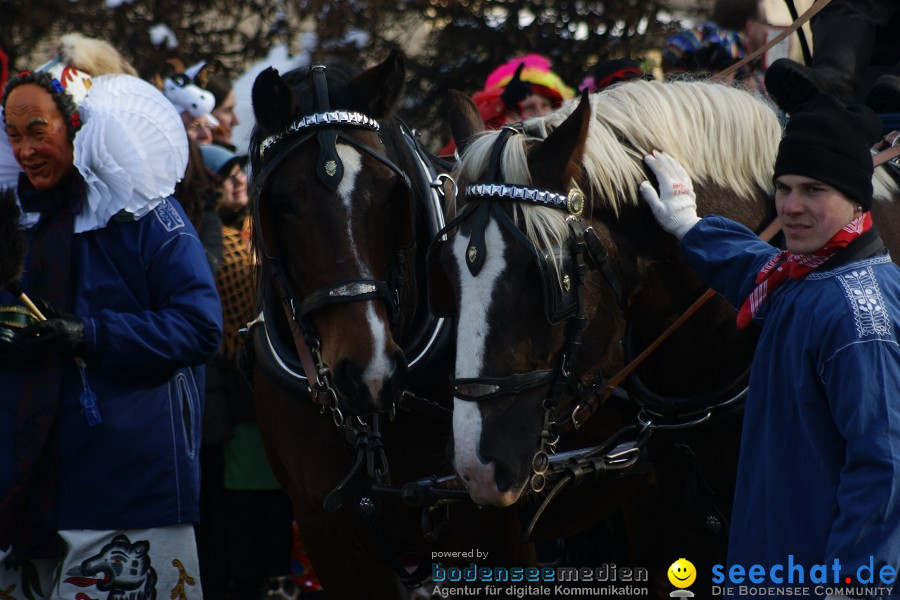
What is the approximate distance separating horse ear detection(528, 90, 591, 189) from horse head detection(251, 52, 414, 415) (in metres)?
0.55

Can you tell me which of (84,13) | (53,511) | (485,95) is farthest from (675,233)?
(84,13)

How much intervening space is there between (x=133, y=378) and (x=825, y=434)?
2221 mm

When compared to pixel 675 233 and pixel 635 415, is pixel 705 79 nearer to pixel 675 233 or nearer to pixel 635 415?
pixel 675 233

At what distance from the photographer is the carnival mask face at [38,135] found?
3738 mm

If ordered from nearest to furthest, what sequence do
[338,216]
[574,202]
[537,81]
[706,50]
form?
[574,202] → [338,216] → [706,50] → [537,81]

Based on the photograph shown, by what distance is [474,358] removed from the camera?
9.10 ft

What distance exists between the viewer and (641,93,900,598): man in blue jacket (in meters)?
2.26

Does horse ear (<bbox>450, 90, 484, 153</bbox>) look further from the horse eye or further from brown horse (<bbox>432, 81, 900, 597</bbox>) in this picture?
the horse eye

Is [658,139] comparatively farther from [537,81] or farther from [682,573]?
[537,81]

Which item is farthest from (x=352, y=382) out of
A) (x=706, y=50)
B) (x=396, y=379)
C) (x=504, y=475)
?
(x=706, y=50)

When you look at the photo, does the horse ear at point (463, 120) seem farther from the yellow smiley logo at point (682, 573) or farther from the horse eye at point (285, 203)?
the yellow smiley logo at point (682, 573)

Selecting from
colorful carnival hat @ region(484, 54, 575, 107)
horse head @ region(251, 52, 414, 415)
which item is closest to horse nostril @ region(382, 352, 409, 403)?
horse head @ region(251, 52, 414, 415)

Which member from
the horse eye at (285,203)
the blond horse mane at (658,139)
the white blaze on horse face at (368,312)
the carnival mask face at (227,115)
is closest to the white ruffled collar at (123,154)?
the horse eye at (285,203)

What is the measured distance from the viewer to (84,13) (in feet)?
30.5
